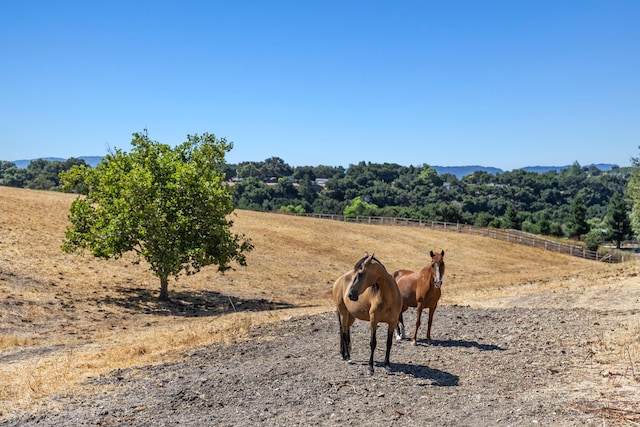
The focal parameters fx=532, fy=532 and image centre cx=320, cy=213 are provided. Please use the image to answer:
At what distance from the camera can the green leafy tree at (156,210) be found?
94.4 ft

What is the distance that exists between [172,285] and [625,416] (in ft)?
103

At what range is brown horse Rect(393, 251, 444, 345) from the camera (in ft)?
42.5

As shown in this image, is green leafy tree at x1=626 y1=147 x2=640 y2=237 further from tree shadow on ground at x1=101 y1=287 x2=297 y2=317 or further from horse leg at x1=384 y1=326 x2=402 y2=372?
horse leg at x1=384 y1=326 x2=402 y2=372

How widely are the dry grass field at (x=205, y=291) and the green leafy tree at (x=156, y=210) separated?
309 cm

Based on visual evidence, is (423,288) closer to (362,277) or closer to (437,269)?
(437,269)

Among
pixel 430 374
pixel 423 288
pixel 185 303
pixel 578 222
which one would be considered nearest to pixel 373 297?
pixel 430 374

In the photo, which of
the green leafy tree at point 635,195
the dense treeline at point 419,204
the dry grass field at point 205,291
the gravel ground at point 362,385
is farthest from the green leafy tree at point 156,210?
the dense treeline at point 419,204

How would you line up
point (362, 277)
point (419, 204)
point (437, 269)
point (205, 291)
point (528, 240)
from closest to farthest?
point (362, 277) < point (437, 269) < point (205, 291) < point (528, 240) < point (419, 204)

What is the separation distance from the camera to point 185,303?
3158cm

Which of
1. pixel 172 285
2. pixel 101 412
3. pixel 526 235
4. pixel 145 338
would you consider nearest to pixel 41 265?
pixel 172 285

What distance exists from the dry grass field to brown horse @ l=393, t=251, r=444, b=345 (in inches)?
92.2

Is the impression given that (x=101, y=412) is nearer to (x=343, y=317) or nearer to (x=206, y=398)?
(x=206, y=398)

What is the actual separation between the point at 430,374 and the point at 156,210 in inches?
852

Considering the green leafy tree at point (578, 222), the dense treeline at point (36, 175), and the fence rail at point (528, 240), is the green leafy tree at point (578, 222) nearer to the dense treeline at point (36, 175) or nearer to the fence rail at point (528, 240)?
the fence rail at point (528, 240)
